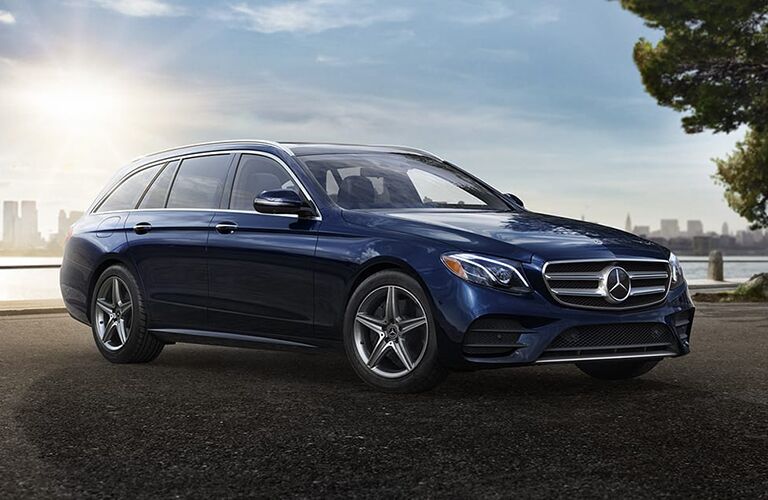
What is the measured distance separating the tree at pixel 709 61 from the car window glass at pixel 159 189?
16899 millimetres

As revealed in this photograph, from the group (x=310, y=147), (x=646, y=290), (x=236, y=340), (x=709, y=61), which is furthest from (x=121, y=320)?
(x=709, y=61)

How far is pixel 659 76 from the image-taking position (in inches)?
969

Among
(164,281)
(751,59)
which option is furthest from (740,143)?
(164,281)

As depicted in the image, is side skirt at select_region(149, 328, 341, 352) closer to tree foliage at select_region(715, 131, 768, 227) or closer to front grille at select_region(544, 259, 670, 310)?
front grille at select_region(544, 259, 670, 310)

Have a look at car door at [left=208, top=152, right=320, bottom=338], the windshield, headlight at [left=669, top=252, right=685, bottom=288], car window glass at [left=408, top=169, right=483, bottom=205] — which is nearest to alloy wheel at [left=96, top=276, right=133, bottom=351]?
car door at [left=208, top=152, right=320, bottom=338]

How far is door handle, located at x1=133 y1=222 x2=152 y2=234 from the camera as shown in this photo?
891 centimetres

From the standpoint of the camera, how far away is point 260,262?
7.76 meters

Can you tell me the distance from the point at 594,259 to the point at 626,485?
7.72ft

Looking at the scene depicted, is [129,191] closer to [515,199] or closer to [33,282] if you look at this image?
[515,199]

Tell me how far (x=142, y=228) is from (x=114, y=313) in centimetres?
79

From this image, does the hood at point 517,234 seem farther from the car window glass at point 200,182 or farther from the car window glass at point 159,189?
the car window glass at point 159,189

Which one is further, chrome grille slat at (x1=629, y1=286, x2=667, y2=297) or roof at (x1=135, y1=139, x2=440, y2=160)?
roof at (x1=135, y1=139, x2=440, y2=160)

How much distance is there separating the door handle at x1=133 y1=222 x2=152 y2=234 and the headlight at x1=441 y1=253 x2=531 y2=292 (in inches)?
129

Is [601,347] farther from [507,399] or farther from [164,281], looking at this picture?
[164,281]
